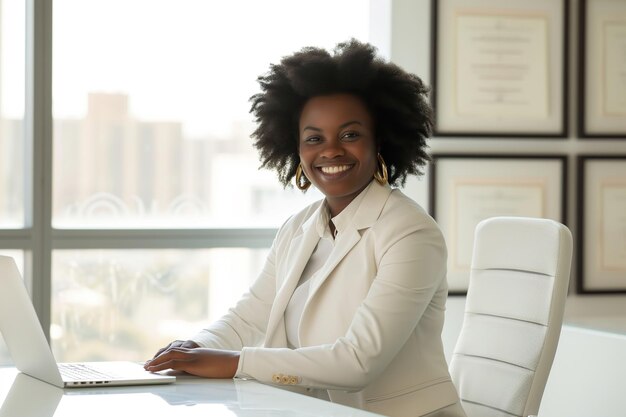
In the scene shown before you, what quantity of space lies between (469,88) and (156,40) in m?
1.27

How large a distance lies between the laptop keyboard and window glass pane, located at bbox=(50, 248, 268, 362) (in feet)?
4.83

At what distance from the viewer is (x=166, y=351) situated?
2.32 metres

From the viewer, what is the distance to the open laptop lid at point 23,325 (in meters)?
2.11

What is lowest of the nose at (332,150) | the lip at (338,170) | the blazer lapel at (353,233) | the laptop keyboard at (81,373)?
the laptop keyboard at (81,373)

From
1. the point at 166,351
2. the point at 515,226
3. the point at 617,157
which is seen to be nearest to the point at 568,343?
the point at 617,157

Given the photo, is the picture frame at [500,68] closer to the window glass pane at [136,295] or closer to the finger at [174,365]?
the window glass pane at [136,295]

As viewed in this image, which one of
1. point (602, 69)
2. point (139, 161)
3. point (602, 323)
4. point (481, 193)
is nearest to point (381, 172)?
point (481, 193)

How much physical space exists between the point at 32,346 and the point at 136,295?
1776 millimetres

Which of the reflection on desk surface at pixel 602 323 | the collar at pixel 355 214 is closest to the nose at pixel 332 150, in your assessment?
the collar at pixel 355 214

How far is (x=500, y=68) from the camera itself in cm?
405

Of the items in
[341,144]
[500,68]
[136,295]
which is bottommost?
[136,295]

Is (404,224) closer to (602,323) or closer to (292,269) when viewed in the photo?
(292,269)

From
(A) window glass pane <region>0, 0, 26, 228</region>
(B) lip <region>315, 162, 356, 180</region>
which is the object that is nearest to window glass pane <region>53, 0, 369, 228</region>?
(A) window glass pane <region>0, 0, 26, 228</region>

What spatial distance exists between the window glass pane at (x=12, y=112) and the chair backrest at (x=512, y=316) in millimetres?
1893
